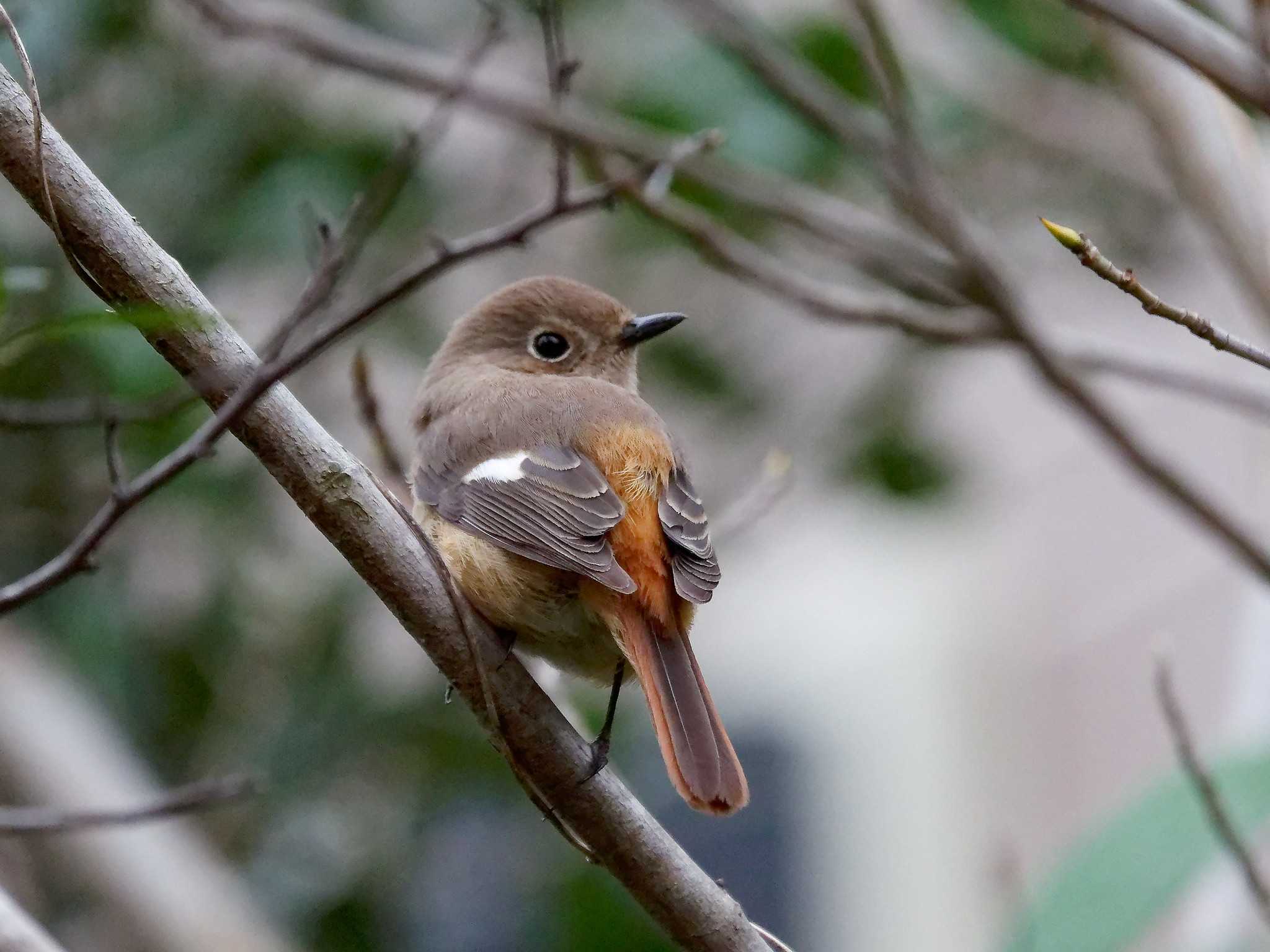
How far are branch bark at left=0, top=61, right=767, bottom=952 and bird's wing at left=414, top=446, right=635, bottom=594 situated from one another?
311mm

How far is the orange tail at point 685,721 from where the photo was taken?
82.7 inches

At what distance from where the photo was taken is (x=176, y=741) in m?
4.29

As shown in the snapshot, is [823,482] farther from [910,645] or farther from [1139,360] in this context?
[910,645]

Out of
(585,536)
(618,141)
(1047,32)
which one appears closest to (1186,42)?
(585,536)

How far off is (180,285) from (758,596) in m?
5.65

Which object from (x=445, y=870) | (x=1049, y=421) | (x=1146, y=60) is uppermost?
(x=1049, y=421)

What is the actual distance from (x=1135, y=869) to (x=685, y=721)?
1.31 m

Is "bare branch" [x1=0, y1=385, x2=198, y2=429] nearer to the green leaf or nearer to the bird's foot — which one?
the bird's foot

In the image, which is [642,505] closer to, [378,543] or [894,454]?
[378,543]

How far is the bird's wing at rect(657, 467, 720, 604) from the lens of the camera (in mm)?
2412

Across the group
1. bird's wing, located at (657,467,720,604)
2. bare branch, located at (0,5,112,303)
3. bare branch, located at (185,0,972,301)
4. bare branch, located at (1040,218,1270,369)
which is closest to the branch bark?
bare branch, located at (0,5,112,303)

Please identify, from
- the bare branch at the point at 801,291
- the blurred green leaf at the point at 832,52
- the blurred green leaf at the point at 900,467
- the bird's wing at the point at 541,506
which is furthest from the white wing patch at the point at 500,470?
the blurred green leaf at the point at 900,467

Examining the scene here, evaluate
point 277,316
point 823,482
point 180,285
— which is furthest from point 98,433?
point 180,285

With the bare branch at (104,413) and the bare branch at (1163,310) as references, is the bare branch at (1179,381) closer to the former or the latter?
the bare branch at (1163,310)
